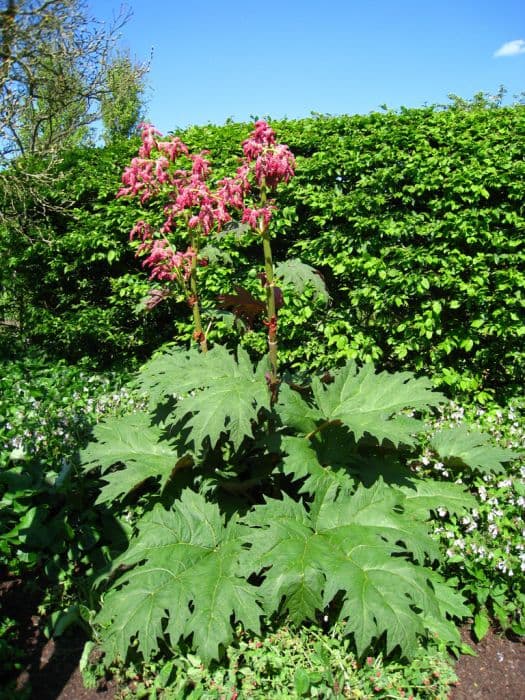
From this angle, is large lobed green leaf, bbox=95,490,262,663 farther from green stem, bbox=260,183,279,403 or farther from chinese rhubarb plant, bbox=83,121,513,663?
green stem, bbox=260,183,279,403

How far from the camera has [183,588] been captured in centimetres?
227

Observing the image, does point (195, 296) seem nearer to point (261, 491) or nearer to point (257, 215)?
point (257, 215)

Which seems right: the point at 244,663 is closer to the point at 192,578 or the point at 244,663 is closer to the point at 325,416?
the point at 192,578

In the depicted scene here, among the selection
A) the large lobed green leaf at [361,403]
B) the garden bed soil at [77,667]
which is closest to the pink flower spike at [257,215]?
the large lobed green leaf at [361,403]

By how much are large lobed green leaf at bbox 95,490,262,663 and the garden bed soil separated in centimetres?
23

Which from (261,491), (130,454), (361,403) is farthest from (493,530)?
(130,454)

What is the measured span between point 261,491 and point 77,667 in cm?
131

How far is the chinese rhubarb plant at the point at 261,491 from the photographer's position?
2191mm

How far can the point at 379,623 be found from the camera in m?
2.07

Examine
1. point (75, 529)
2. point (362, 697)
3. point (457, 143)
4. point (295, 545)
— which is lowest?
point (362, 697)

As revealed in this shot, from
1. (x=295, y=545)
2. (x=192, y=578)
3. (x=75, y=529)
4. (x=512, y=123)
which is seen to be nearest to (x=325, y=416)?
(x=295, y=545)

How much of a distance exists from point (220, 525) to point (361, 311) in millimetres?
3451

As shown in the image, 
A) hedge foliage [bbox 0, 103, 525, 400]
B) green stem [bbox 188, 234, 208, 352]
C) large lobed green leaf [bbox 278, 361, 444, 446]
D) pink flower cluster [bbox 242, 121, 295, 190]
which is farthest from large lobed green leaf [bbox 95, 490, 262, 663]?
hedge foliage [bbox 0, 103, 525, 400]

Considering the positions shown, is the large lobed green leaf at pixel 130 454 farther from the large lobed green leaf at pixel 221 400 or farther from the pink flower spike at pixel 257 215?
the pink flower spike at pixel 257 215
